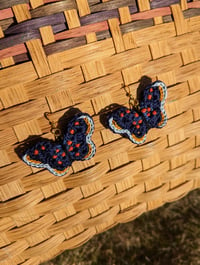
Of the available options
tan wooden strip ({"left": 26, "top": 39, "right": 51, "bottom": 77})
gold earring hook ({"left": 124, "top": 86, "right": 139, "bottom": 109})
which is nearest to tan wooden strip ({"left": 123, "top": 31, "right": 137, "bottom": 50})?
gold earring hook ({"left": 124, "top": 86, "right": 139, "bottom": 109})

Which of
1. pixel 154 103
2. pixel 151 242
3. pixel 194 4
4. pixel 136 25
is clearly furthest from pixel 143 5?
pixel 151 242

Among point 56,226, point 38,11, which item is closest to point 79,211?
point 56,226

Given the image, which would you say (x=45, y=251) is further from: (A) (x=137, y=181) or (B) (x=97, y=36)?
(B) (x=97, y=36)

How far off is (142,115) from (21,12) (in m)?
0.41

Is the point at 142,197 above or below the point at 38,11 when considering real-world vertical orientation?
below

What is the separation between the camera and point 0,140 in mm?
754

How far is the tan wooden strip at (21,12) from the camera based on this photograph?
0.71 metres

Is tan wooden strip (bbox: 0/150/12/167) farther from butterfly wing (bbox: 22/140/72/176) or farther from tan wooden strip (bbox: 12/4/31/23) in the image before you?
tan wooden strip (bbox: 12/4/31/23)

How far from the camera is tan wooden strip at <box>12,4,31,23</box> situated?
71cm

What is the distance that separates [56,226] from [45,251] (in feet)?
0.37

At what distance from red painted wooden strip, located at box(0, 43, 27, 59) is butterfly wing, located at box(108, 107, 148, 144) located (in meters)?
0.29

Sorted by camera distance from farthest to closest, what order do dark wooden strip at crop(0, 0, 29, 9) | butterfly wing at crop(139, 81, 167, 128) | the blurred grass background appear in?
the blurred grass background, butterfly wing at crop(139, 81, 167, 128), dark wooden strip at crop(0, 0, 29, 9)

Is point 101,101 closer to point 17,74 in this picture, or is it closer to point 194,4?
point 17,74

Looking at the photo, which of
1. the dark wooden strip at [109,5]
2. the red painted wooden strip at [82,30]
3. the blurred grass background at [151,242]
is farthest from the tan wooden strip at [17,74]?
the blurred grass background at [151,242]
